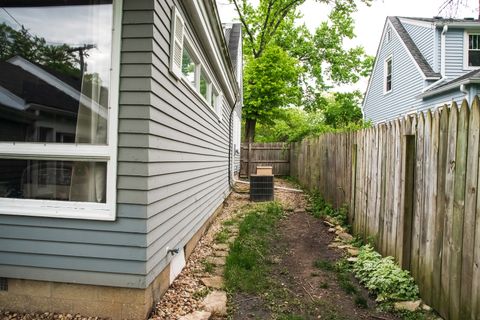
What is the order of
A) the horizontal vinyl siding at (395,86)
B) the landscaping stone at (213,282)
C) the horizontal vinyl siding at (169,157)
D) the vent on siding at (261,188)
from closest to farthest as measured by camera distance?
the horizontal vinyl siding at (169,157), the landscaping stone at (213,282), the vent on siding at (261,188), the horizontal vinyl siding at (395,86)

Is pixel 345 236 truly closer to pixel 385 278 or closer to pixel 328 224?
pixel 328 224

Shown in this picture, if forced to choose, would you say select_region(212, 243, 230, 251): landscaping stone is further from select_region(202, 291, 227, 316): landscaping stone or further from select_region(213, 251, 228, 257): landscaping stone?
select_region(202, 291, 227, 316): landscaping stone

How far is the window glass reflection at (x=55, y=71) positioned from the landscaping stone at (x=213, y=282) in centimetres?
182

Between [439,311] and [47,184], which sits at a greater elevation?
[47,184]

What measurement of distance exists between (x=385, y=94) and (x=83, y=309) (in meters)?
16.1

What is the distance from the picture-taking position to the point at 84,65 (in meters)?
2.65

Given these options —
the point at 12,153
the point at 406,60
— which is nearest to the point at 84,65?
the point at 12,153

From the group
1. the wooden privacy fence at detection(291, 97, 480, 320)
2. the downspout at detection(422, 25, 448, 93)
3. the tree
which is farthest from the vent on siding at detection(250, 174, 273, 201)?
the tree

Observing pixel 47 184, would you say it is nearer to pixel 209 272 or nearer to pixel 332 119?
pixel 209 272

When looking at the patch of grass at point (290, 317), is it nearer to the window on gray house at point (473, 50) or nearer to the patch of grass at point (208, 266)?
the patch of grass at point (208, 266)

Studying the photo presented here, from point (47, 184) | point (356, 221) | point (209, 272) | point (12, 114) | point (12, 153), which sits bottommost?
point (209, 272)

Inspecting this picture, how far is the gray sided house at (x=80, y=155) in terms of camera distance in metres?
2.59

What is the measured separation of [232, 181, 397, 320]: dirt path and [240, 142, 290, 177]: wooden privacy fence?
1074cm

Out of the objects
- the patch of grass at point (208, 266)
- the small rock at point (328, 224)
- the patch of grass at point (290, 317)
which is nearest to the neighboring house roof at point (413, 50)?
the small rock at point (328, 224)
